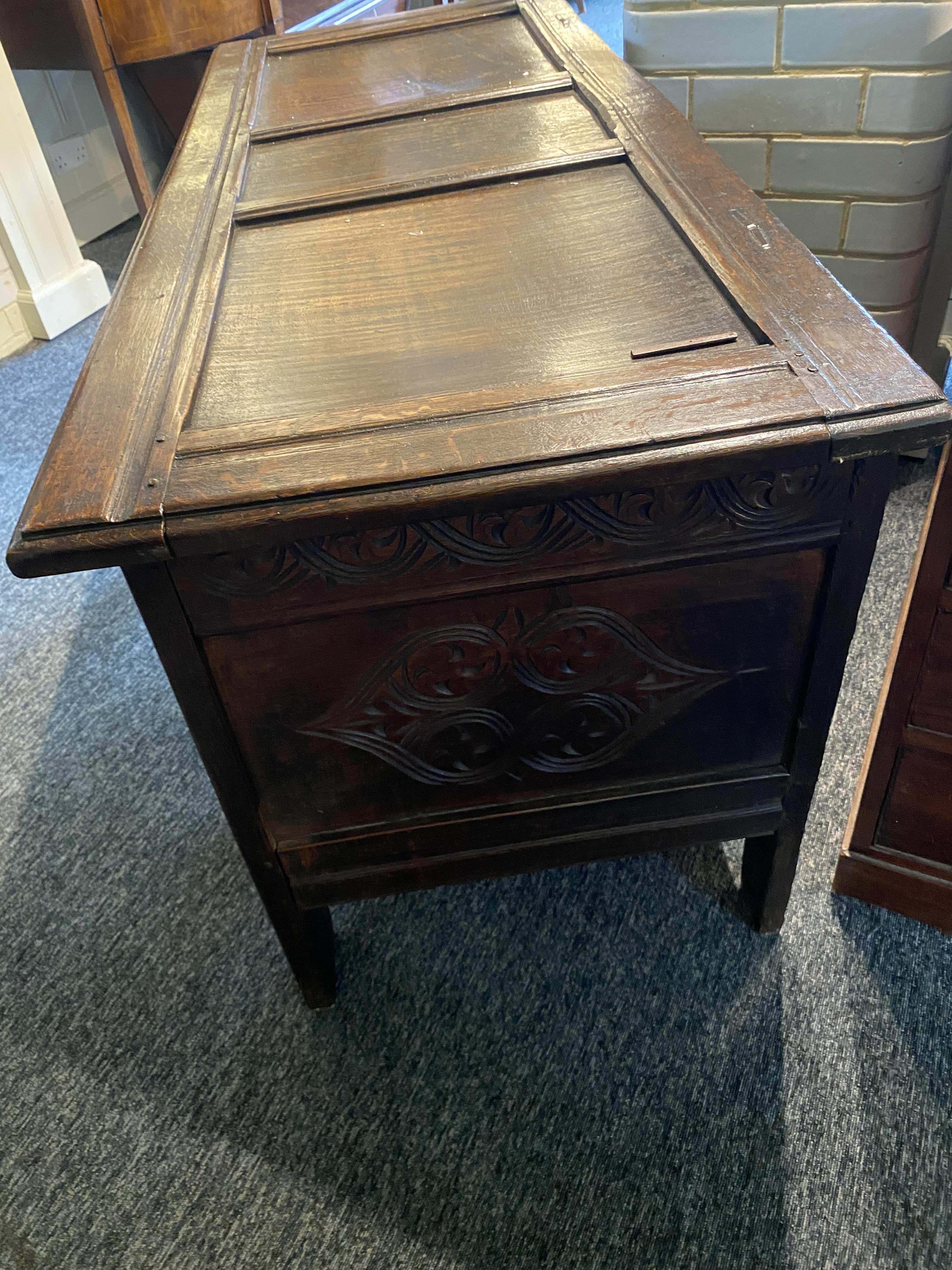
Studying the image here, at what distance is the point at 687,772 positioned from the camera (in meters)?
0.85

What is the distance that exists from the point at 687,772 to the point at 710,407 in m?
0.38

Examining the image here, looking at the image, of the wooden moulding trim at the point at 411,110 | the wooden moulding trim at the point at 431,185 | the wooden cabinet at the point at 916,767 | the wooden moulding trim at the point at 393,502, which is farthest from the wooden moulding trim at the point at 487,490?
the wooden moulding trim at the point at 411,110

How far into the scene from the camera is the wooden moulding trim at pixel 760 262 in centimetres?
61

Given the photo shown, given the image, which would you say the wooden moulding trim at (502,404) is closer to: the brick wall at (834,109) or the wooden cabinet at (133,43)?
the brick wall at (834,109)

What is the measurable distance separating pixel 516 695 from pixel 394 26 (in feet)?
4.73

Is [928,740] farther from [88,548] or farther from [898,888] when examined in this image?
[88,548]

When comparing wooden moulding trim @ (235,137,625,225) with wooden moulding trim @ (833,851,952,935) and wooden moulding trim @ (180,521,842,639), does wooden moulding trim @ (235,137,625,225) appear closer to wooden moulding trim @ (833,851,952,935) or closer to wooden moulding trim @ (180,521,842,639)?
wooden moulding trim @ (180,521,842,639)

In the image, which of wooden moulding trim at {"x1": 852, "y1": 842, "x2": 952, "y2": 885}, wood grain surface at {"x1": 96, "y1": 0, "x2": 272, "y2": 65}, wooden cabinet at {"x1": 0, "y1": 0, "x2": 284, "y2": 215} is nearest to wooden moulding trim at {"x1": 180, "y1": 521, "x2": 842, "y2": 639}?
wooden moulding trim at {"x1": 852, "y1": 842, "x2": 952, "y2": 885}

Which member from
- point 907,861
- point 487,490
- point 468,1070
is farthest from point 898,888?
point 487,490

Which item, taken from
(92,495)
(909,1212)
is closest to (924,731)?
(909,1212)

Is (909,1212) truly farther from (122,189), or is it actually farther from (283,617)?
(122,189)

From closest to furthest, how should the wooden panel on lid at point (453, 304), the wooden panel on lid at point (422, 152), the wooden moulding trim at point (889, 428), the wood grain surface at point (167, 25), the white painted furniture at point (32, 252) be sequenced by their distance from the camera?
1. the wooden moulding trim at point (889, 428)
2. the wooden panel on lid at point (453, 304)
3. the wooden panel on lid at point (422, 152)
4. the wood grain surface at point (167, 25)
5. the white painted furniture at point (32, 252)

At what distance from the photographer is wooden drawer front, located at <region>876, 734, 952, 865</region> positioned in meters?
0.94

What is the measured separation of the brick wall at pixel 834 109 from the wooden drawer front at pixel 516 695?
988 millimetres
